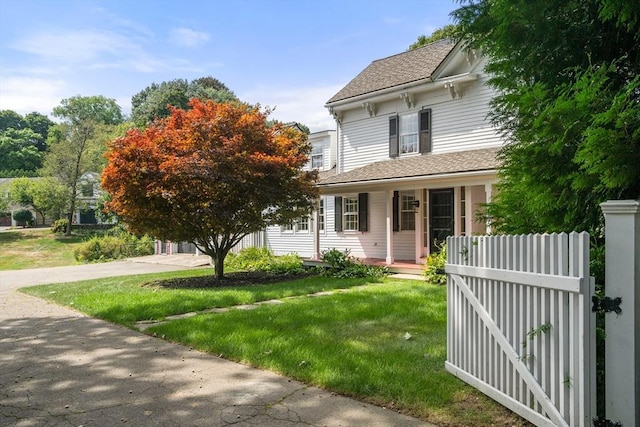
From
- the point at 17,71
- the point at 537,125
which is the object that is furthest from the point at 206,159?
the point at 17,71

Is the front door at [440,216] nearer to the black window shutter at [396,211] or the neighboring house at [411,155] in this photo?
the neighboring house at [411,155]

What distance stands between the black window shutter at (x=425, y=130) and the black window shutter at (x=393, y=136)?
977 mm

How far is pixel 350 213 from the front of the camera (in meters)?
16.5

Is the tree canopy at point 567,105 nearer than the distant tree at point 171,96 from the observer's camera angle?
Yes

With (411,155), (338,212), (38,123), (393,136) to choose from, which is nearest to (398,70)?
(393,136)

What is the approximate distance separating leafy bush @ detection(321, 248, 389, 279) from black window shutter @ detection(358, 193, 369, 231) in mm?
1887

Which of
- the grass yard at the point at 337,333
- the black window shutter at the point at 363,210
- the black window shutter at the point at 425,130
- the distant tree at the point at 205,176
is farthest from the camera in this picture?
the black window shutter at the point at 363,210

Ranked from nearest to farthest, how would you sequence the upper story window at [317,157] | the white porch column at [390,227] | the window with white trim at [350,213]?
1. the white porch column at [390,227]
2. the window with white trim at [350,213]
3. the upper story window at [317,157]

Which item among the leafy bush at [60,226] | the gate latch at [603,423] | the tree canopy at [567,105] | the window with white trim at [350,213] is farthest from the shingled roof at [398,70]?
the leafy bush at [60,226]

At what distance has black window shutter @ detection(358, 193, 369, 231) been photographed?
1565 centimetres

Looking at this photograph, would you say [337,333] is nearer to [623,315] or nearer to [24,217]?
[623,315]

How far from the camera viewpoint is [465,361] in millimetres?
4211

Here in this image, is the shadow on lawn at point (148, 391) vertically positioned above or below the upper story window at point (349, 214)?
below

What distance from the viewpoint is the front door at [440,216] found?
1346cm
